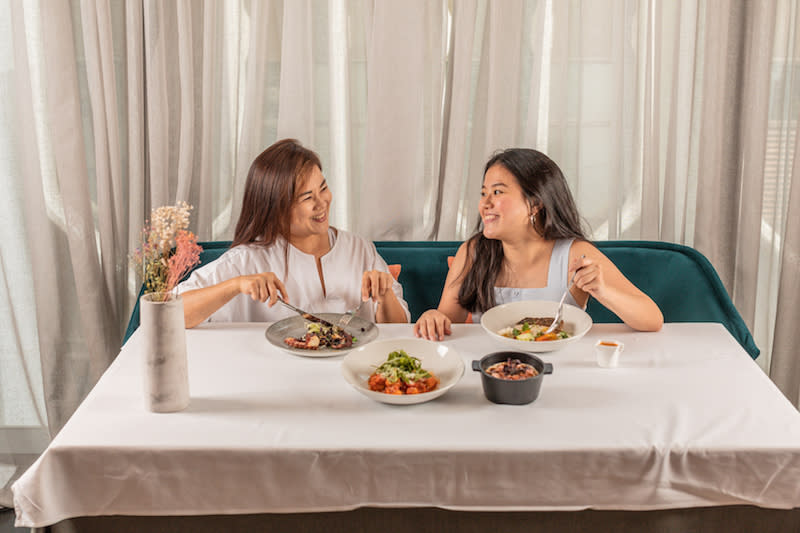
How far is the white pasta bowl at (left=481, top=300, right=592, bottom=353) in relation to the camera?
5.31 ft

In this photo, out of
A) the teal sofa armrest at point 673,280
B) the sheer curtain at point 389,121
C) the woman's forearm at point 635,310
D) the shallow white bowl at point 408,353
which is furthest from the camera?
the sheer curtain at point 389,121

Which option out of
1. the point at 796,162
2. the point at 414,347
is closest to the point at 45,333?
the point at 414,347

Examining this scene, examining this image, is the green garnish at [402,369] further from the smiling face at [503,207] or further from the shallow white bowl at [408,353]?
the smiling face at [503,207]

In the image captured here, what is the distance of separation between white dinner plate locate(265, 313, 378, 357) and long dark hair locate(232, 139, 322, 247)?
39 cm

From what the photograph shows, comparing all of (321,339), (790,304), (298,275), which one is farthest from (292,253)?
(790,304)

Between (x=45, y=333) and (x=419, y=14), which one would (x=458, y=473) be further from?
(x=45, y=333)

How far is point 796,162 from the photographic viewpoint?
2.52 meters

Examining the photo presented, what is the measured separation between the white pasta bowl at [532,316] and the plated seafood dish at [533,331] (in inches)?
0.6

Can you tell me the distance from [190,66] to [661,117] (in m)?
1.78

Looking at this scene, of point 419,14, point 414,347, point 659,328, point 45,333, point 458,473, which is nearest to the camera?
point 458,473

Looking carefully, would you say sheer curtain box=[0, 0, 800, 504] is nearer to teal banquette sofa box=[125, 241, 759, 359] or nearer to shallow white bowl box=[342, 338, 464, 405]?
teal banquette sofa box=[125, 241, 759, 359]

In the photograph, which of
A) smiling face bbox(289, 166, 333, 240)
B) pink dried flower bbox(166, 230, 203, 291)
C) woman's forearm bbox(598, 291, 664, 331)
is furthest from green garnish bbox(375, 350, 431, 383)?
smiling face bbox(289, 166, 333, 240)

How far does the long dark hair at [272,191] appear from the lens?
2.10 metres

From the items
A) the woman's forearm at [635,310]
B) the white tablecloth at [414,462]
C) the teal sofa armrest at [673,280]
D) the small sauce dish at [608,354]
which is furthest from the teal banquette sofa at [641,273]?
the white tablecloth at [414,462]
